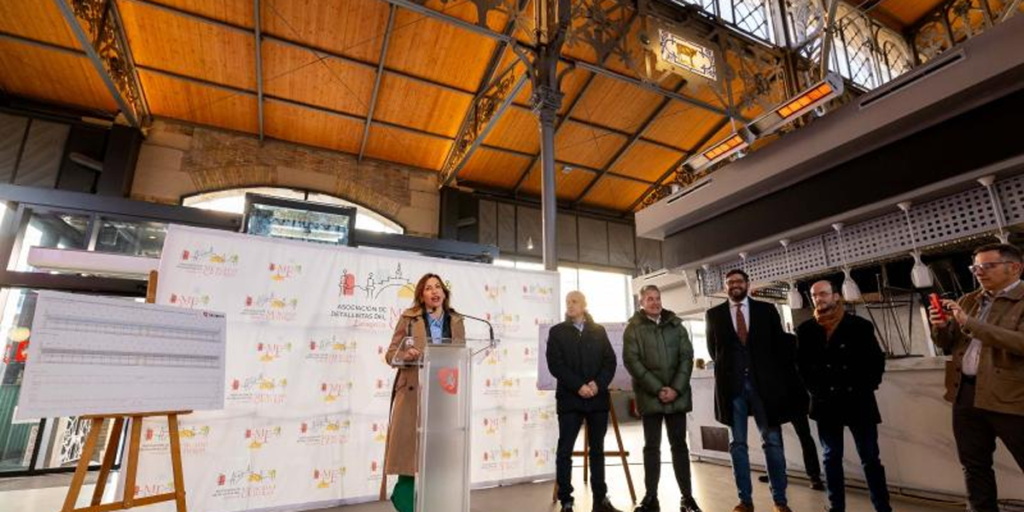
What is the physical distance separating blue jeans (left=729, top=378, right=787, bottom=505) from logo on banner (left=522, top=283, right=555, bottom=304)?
2117 mm

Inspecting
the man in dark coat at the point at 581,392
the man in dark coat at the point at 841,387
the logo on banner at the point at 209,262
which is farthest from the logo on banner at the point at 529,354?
the logo on banner at the point at 209,262

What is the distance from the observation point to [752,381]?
2.86 metres

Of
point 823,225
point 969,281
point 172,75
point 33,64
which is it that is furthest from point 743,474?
point 33,64

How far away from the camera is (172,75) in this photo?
7.73m

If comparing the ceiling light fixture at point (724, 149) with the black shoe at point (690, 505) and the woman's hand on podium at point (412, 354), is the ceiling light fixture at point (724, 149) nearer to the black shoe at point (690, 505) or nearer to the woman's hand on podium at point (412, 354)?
the black shoe at point (690, 505)

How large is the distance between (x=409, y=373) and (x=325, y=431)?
1.31 metres

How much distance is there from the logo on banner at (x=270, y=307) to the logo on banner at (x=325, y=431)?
793mm

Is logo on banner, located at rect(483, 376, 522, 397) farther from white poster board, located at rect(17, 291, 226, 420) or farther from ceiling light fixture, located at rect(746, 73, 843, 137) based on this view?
ceiling light fixture, located at rect(746, 73, 843, 137)

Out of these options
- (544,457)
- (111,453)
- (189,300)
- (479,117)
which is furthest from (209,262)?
(479,117)

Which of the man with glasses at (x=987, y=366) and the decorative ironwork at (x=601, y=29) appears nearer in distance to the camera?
the man with glasses at (x=987, y=366)

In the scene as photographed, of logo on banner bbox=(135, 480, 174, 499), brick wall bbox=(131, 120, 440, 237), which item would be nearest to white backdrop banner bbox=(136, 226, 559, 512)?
logo on banner bbox=(135, 480, 174, 499)

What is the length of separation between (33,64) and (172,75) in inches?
66.8

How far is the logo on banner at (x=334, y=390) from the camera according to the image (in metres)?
3.64

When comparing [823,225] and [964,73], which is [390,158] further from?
[964,73]
